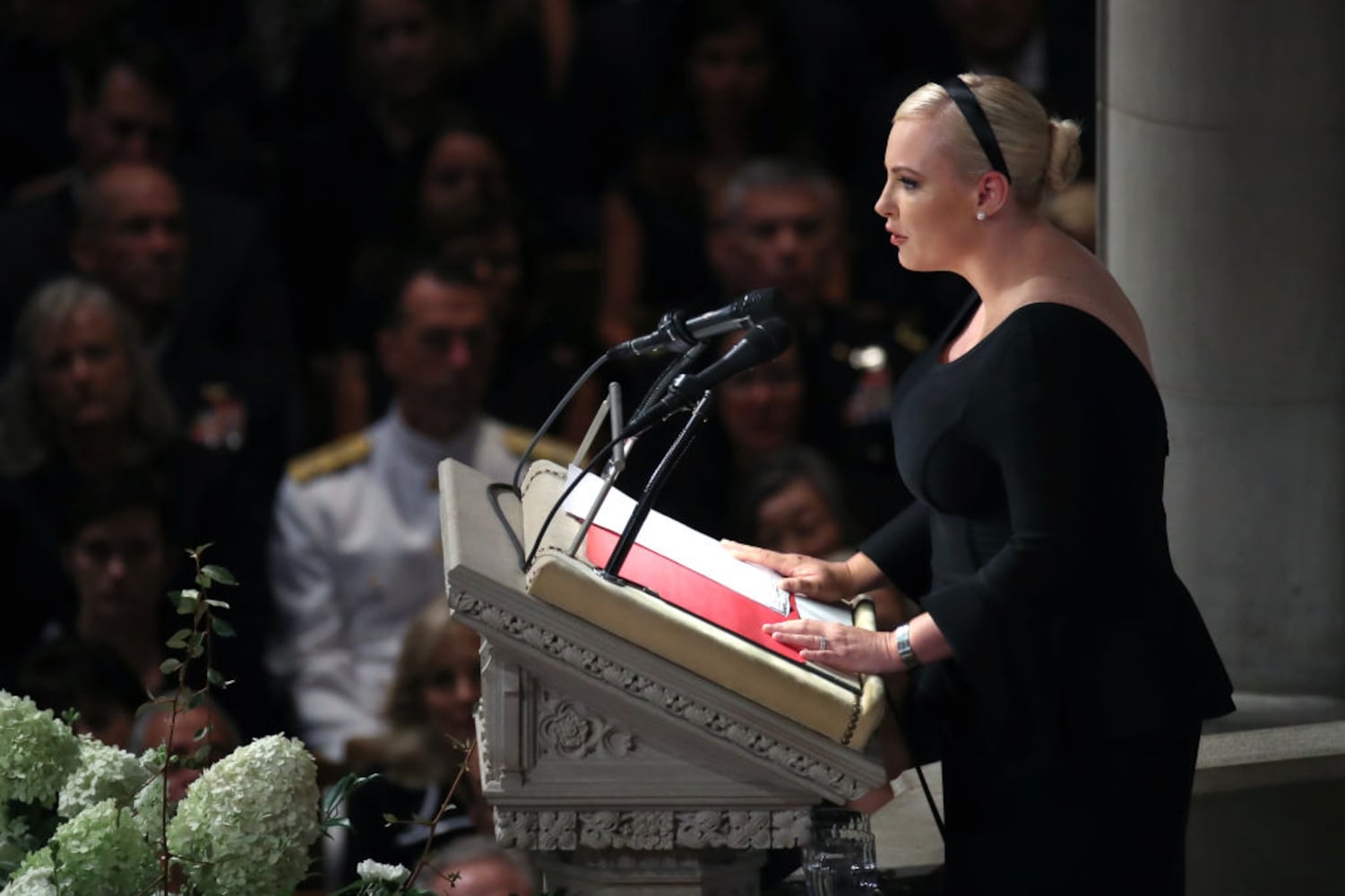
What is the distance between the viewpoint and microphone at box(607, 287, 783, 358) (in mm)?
2525

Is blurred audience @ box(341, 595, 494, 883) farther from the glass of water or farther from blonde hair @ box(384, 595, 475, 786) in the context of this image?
the glass of water

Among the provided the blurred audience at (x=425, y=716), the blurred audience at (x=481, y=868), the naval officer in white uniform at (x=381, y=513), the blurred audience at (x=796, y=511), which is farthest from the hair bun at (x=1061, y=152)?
the naval officer in white uniform at (x=381, y=513)

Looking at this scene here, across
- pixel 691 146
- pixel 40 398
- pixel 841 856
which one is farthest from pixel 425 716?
pixel 841 856

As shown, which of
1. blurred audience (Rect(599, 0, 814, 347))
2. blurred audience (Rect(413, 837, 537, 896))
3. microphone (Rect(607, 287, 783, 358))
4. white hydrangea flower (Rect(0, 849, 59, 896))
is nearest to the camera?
white hydrangea flower (Rect(0, 849, 59, 896))

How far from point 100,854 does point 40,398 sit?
4.69m

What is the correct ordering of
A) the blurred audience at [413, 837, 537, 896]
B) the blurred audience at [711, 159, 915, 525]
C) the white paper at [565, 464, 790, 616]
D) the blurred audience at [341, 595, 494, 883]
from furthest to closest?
the blurred audience at [711, 159, 915, 525], the blurred audience at [341, 595, 494, 883], the blurred audience at [413, 837, 537, 896], the white paper at [565, 464, 790, 616]

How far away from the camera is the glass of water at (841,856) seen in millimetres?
2566

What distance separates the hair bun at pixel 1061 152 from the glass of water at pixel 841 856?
81 cm

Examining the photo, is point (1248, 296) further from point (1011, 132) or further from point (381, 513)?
point (381, 513)

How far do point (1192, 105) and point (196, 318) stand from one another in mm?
3697

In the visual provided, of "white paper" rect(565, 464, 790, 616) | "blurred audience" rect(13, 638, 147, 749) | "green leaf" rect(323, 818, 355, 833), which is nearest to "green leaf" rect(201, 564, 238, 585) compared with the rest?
"green leaf" rect(323, 818, 355, 833)

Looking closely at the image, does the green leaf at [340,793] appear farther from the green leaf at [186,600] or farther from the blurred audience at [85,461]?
the blurred audience at [85,461]

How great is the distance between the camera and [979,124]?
8.41 ft

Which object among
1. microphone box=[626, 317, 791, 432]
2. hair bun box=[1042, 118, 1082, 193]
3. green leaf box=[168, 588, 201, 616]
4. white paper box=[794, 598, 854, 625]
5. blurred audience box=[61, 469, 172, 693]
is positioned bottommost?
blurred audience box=[61, 469, 172, 693]
